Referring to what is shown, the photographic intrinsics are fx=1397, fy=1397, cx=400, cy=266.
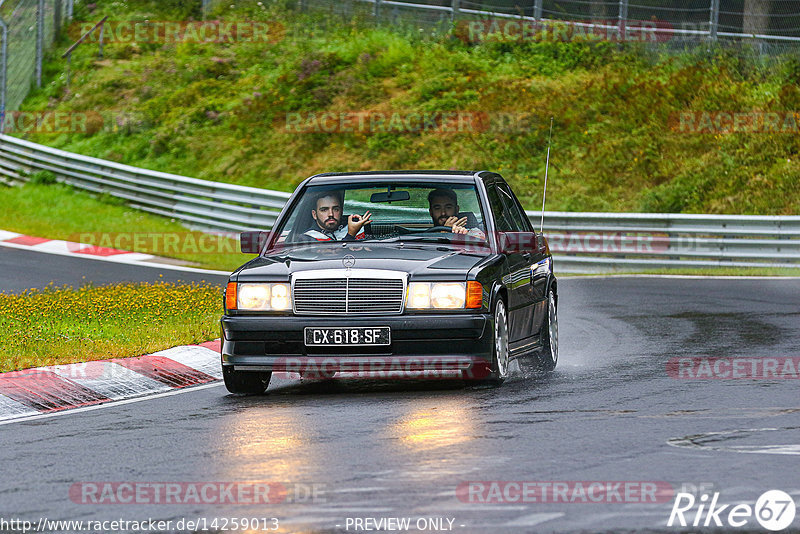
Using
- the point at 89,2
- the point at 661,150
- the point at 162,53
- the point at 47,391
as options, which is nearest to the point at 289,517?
the point at 47,391

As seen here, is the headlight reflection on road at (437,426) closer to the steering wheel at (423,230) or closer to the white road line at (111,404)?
the steering wheel at (423,230)

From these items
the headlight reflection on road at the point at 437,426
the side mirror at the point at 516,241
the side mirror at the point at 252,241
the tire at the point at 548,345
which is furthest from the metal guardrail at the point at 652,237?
the headlight reflection on road at the point at 437,426

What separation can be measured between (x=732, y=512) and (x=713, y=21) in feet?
91.9

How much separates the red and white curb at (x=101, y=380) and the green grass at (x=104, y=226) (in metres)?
10.4

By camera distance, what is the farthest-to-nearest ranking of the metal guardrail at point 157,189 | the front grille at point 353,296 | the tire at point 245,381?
the metal guardrail at point 157,189 → the tire at point 245,381 → the front grille at point 353,296

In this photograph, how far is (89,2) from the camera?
41.6m

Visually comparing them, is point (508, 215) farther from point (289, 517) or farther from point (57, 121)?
point (57, 121)

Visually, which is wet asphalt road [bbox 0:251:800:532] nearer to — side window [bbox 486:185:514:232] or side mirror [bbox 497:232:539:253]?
side mirror [bbox 497:232:539:253]

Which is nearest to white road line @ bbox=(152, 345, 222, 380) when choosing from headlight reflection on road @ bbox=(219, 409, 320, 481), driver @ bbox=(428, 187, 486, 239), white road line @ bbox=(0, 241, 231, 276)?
driver @ bbox=(428, 187, 486, 239)

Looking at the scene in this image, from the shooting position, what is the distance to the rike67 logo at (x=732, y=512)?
542 cm

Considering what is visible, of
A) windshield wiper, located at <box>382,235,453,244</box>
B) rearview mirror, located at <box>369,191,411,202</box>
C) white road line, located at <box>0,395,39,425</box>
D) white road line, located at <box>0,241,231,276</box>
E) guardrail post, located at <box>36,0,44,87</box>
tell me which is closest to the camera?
white road line, located at <box>0,395,39,425</box>

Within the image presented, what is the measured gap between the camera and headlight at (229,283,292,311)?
9273 millimetres

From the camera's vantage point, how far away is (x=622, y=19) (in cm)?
3316

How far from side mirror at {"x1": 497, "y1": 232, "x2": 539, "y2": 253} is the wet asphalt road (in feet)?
3.17
